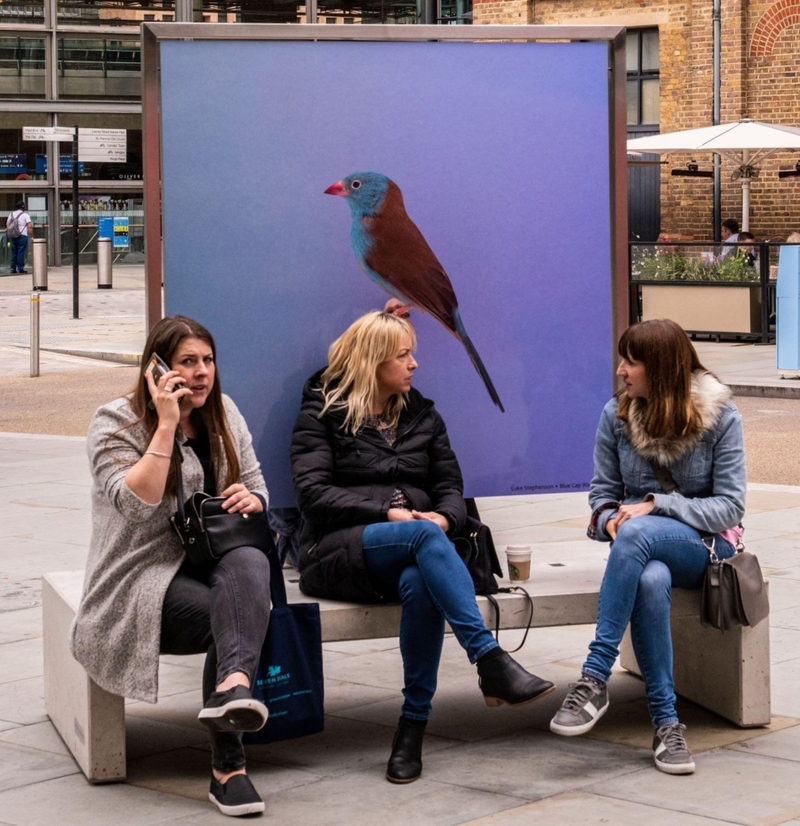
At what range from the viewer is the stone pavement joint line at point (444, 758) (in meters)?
4.21

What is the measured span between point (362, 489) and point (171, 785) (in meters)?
1.11

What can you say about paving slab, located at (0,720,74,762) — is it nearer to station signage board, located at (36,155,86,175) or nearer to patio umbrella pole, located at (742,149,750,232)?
patio umbrella pole, located at (742,149,750,232)

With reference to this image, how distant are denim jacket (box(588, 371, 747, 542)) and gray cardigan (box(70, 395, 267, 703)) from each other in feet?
4.56

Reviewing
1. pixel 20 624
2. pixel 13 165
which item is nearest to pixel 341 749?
pixel 20 624

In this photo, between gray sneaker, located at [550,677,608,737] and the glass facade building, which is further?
the glass facade building

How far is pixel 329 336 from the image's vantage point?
18.1 ft

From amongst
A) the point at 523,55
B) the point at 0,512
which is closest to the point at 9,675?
the point at 523,55

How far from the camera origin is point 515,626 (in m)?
4.98

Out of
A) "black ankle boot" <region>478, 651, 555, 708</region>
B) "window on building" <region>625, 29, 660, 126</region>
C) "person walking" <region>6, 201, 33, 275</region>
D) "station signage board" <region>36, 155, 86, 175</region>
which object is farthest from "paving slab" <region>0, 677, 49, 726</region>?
"station signage board" <region>36, 155, 86, 175</region>

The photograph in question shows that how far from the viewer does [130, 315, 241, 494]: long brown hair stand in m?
4.59

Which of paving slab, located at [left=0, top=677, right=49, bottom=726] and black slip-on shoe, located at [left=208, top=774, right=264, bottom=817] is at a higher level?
black slip-on shoe, located at [left=208, top=774, right=264, bottom=817]

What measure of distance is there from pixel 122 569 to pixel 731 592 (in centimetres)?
186

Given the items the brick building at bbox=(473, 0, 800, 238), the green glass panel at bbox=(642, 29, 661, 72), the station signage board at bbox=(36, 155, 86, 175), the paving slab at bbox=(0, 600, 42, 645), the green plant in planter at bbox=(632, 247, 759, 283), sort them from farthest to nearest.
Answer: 1. the station signage board at bbox=(36, 155, 86, 175)
2. the green glass panel at bbox=(642, 29, 661, 72)
3. the brick building at bbox=(473, 0, 800, 238)
4. the green plant in planter at bbox=(632, 247, 759, 283)
5. the paving slab at bbox=(0, 600, 42, 645)

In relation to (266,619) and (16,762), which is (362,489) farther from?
(16,762)
